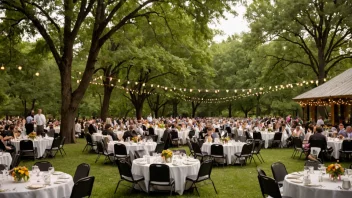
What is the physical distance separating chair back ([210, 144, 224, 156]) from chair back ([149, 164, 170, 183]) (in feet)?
14.8

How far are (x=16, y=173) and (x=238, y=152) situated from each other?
8674 millimetres

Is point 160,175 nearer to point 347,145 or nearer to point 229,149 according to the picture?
point 229,149

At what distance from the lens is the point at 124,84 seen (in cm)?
3581

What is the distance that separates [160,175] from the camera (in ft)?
27.9

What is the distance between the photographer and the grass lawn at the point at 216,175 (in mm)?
9352

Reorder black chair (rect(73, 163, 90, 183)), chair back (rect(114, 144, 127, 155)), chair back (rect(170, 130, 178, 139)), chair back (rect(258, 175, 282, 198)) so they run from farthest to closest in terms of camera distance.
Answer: chair back (rect(170, 130, 178, 139))
chair back (rect(114, 144, 127, 155))
black chair (rect(73, 163, 90, 183))
chair back (rect(258, 175, 282, 198))

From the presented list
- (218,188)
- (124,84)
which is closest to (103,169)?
(218,188)

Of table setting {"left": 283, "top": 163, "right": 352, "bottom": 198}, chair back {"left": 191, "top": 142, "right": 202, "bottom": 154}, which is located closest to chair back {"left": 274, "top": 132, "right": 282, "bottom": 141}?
chair back {"left": 191, "top": 142, "right": 202, "bottom": 154}

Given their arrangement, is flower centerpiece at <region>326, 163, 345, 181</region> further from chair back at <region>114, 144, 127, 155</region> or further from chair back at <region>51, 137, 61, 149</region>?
chair back at <region>51, 137, 61, 149</region>

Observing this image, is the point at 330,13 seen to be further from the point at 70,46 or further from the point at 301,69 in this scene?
the point at 70,46

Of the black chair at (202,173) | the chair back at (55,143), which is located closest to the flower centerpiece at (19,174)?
the black chair at (202,173)

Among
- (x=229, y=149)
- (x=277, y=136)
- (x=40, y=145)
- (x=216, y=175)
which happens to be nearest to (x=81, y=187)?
(x=216, y=175)

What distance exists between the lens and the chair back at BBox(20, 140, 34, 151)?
559 inches

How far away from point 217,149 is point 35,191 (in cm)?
768
